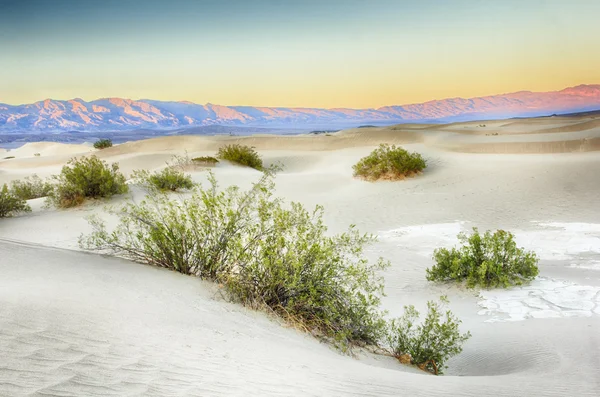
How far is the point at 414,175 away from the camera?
19844 mm

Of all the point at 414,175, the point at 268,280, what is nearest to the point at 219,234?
the point at 268,280

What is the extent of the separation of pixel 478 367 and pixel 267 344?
2.43 meters

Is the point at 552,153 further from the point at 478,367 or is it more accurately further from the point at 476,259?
the point at 478,367

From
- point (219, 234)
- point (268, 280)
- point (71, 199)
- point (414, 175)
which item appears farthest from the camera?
point (414, 175)

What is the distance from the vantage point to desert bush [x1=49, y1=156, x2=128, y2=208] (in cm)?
1449

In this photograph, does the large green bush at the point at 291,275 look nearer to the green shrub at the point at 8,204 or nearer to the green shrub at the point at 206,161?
the green shrub at the point at 8,204

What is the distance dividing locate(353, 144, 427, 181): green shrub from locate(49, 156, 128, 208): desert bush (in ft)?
32.9

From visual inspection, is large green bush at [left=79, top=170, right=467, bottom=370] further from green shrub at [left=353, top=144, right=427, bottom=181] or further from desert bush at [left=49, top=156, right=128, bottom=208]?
green shrub at [left=353, top=144, right=427, bottom=181]

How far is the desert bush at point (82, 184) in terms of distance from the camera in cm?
1449

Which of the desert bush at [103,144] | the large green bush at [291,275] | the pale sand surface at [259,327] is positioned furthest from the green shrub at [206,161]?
the desert bush at [103,144]

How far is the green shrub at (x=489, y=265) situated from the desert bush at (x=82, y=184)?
1124 cm

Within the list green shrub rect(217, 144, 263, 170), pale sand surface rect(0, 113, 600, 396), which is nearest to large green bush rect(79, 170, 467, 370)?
pale sand surface rect(0, 113, 600, 396)

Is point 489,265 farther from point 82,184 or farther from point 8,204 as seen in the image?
point 8,204

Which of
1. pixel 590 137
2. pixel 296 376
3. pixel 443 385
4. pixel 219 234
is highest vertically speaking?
pixel 590 137
